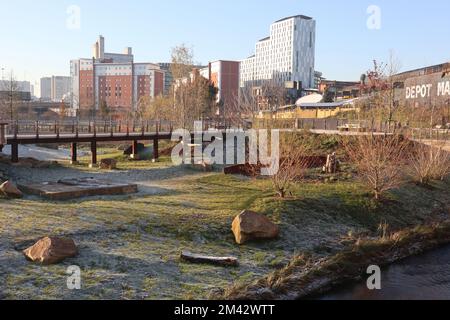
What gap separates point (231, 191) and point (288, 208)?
359cm

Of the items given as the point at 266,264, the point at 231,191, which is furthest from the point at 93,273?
the point at 231,191

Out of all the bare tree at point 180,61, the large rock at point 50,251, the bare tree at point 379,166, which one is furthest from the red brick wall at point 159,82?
the large rock at point 50,251

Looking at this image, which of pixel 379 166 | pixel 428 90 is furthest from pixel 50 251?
pixel 428 90

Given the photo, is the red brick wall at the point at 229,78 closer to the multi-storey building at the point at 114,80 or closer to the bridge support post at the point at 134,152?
the multi-storey building at the point at 114,80

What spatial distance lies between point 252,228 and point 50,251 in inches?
218

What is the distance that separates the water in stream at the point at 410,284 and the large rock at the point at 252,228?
9.01 ft

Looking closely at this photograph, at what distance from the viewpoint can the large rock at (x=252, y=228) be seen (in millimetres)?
14102

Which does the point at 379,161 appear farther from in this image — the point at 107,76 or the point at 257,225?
the point at 107,76

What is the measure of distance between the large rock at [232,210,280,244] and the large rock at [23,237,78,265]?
15.0 ft

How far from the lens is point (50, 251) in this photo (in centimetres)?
1124

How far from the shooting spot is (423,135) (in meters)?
31.2

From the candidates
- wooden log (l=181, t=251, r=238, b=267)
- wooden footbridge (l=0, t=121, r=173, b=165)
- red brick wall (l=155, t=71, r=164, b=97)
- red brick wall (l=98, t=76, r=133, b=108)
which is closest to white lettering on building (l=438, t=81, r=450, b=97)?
wooden footbridge (l=0, t=121, r=173, b=165)

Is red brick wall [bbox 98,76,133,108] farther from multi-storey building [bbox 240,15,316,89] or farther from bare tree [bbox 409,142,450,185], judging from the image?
bare tree [bbox 409,142,450,185]

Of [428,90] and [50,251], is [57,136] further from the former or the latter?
[428,90]
